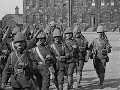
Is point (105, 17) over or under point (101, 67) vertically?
under

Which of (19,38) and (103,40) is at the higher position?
(19,38)

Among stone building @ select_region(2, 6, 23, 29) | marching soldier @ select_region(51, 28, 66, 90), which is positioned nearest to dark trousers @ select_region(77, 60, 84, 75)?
marching soldier @ select_region(51, 28, 66, 90)

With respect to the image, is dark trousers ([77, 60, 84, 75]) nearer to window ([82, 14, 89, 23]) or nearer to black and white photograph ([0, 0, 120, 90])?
black and white photograph ([0, 0, 120, 90])

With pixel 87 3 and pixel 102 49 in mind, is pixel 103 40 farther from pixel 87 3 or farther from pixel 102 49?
pixel 87 3

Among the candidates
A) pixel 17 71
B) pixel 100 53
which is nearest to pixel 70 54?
pixel 100 53

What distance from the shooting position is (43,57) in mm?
7668

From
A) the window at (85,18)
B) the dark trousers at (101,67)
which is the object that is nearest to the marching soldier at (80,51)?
the dark trousers at (101,67)

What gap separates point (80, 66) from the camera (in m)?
10.8

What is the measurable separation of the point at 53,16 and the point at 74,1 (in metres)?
5.06

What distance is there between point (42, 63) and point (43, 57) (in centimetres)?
16

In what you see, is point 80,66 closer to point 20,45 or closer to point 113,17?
point 20,45

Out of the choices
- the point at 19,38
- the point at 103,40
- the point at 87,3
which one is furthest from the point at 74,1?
the point at 19,38

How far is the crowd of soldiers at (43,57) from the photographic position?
637 centimetres

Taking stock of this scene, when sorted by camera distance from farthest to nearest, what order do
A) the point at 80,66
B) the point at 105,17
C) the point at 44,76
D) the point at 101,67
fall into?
the point at 105,17 → the point at 80,66 → the point at 101,67 → the point at 44,76
